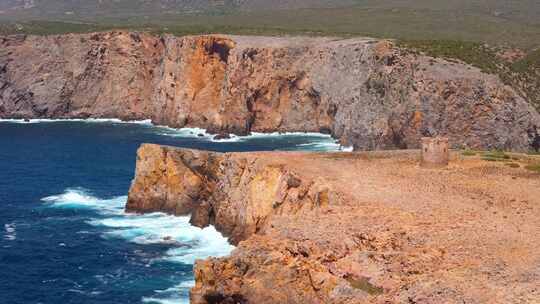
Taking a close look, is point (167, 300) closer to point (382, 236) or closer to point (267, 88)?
point (382, 236)

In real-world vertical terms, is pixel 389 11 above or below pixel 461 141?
above

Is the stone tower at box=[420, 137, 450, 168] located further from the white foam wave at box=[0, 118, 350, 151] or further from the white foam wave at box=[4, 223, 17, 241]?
the white foam wave at box=[0, 118, 350, 151]

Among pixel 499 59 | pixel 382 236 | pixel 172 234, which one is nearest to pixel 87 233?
pixel 172 234

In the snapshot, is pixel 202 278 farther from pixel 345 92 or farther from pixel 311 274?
pixel 345 92

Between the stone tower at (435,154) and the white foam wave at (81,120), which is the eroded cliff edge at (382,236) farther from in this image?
the white foam wave at (81,120)

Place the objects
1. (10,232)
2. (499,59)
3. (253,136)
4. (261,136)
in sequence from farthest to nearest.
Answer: (253,136) → (261,136) → (499,59) → (10,232)

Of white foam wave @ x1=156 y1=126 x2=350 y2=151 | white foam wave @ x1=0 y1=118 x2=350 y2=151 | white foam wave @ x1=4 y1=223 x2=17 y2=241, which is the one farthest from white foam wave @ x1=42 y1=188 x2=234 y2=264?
white foam wave @ x1=156 y1=126 x2=350 y2=151

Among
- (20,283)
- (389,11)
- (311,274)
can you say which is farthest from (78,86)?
(311,274)
